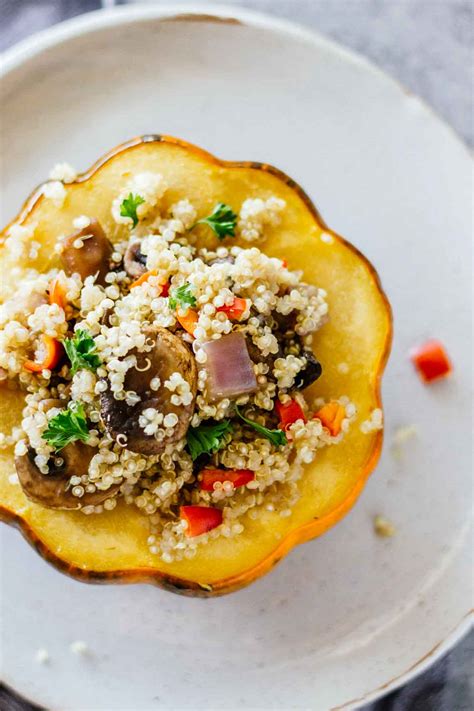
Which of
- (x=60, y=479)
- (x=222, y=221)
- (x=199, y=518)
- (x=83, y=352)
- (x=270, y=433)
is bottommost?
(x=60, y=479)

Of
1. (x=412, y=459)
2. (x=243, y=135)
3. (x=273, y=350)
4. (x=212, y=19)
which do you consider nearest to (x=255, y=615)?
(x=412, y=459)

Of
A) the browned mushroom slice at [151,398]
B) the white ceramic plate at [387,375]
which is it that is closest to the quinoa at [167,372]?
the browned mushroom slice at [151,398]

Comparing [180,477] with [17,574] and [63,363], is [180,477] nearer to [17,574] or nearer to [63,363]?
[63,363]

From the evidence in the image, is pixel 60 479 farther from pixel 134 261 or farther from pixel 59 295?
pixel 134 261

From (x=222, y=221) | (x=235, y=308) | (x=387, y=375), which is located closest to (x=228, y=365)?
(x=235, y=308)

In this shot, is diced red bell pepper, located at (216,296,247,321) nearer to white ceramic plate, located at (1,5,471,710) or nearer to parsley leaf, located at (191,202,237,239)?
parsley leaf, located at (191,202,237,239)
